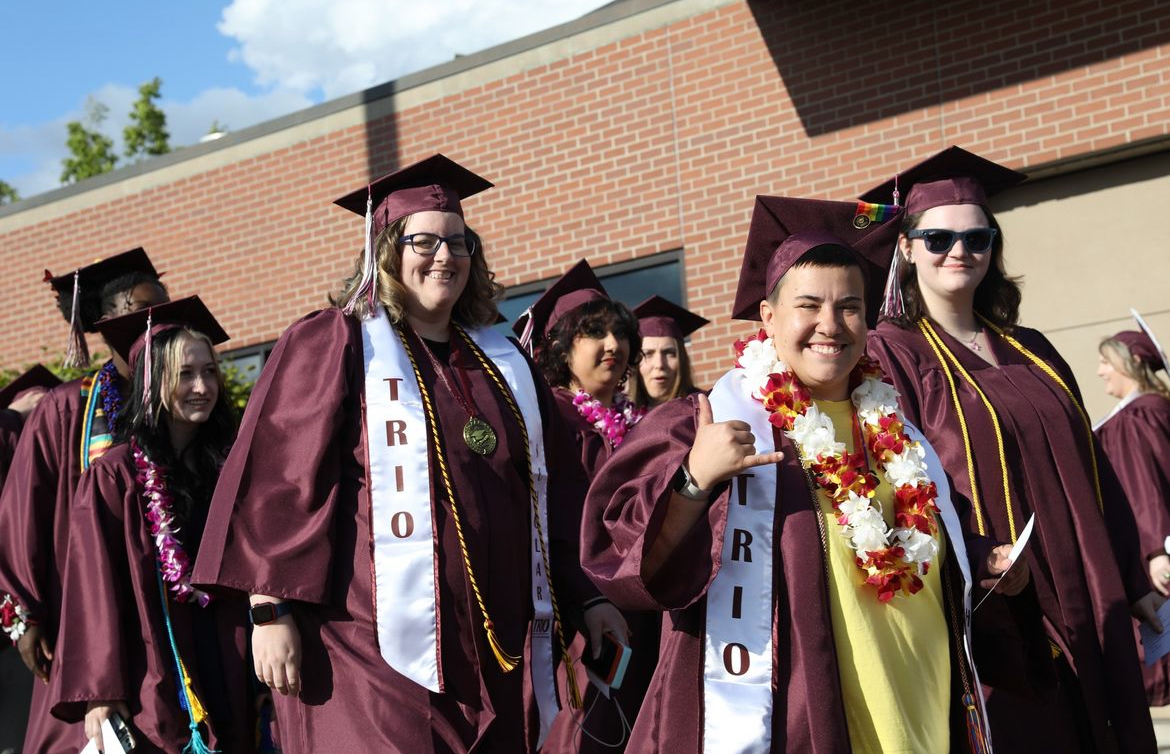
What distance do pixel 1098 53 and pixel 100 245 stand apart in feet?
30.4

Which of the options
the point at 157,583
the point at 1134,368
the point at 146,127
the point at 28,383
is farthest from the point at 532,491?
the point at 146,127

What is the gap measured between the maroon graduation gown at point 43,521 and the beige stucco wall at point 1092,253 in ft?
20.4

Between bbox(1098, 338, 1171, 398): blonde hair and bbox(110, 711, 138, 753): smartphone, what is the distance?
5862 millimetres

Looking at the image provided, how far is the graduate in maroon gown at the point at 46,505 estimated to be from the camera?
5230 millimetres

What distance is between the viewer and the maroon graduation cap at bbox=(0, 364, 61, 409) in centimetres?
720

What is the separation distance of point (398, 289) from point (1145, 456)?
5.11 meters

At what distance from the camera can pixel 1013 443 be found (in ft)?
14.0

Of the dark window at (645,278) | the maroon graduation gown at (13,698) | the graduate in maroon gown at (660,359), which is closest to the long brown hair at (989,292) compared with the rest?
the graduate in maroon gown at (660,359)

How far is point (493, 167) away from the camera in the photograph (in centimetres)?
1102

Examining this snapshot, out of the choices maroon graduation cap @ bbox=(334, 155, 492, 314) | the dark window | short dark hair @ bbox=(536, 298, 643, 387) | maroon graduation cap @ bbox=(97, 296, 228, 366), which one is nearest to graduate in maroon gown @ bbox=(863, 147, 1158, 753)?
maroon graduation cap @ bbox=(334, 155, 492, 314)

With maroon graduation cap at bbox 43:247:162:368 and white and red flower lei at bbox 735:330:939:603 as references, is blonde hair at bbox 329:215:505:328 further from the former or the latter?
maroon graduation cap at bbox 43:247:162:368

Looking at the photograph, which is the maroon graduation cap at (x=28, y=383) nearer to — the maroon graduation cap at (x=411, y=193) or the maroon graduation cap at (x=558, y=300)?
the maroon graduation cap at (x=558, y=300)

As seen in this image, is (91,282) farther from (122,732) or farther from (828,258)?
(828,258)

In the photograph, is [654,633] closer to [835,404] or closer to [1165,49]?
[835,404]
